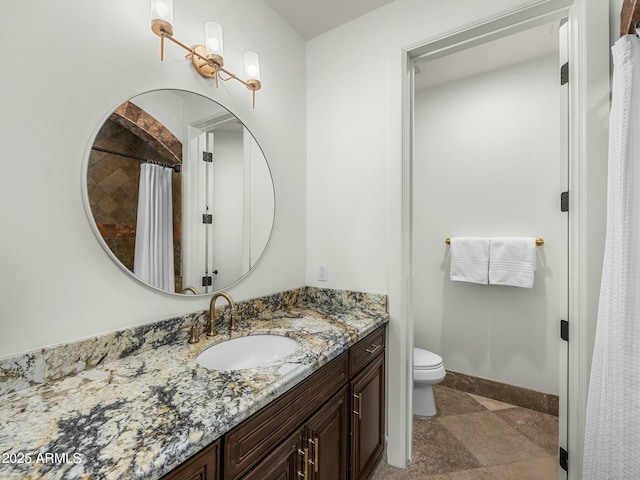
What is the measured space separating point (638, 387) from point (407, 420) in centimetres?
105

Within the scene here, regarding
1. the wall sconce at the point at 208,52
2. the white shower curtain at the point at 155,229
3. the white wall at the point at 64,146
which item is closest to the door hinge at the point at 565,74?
the wall sconce at the point at 208,52

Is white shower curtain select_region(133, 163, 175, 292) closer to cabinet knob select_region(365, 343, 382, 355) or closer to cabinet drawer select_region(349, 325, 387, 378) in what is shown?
cabinet drawer select_region(349, 325, 387, 378)

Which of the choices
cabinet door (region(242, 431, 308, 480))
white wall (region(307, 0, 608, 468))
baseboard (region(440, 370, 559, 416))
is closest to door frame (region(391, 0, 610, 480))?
white wall (region(307, 0, 608, 468))

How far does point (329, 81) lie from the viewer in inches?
76.2

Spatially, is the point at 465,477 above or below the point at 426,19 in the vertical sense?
below

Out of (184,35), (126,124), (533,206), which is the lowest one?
(533,206)

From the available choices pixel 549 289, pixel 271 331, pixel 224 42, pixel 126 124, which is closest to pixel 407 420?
pixel 271 331

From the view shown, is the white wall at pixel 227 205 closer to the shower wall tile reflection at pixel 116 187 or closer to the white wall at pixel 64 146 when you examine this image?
the white wall at pixel 64 146

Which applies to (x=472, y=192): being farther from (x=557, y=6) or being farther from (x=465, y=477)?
(x=465, y=477)

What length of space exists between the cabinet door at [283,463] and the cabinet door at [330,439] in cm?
6

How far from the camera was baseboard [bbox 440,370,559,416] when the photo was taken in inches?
85.0

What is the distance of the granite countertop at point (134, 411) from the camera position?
55 cm

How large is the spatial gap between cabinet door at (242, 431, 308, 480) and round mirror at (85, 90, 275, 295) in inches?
28.4

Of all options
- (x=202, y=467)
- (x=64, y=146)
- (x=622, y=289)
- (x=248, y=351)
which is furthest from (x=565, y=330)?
(x=64, y=146)
